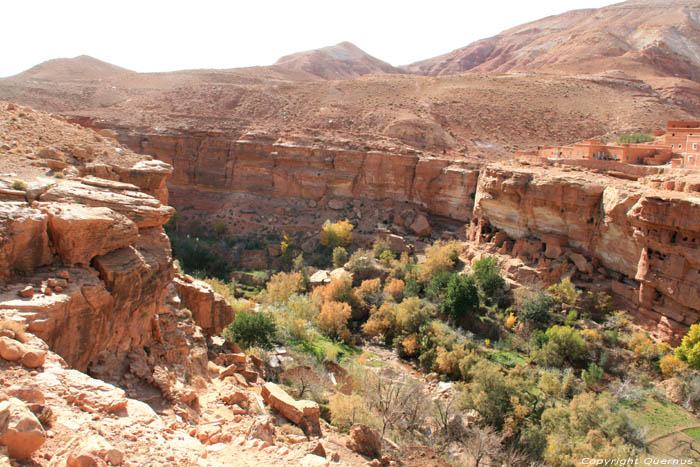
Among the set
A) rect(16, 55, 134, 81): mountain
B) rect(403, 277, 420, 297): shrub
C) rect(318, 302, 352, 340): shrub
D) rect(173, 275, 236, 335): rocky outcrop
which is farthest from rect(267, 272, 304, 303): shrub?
rect(16, 55, 134, 81): mountain

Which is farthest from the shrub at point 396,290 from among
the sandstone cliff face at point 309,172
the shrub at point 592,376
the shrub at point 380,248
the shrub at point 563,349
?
the shrub at point 592,376

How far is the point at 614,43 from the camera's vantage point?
235 ft

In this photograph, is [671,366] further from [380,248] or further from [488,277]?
[380,248]

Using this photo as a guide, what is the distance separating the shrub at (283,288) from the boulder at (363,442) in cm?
1710

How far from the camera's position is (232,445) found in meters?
8.34

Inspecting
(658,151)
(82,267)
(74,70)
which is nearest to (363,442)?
(82,267)

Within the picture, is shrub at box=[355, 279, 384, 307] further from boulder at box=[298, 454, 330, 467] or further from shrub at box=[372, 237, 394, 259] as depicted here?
boulder at box=[298, 454, 330, 467]

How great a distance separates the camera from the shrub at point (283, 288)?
89.3 ft

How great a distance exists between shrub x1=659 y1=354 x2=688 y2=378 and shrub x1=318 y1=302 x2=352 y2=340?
1394 centimetres

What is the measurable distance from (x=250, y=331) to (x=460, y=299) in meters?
11.3

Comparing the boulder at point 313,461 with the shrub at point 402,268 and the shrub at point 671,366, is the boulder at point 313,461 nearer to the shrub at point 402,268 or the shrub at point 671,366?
the shrub at point 671,366

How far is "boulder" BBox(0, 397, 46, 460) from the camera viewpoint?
16.9ft

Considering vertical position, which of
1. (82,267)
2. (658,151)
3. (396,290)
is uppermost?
(658,151)

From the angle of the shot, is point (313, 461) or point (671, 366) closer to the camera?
point (313, 461)
